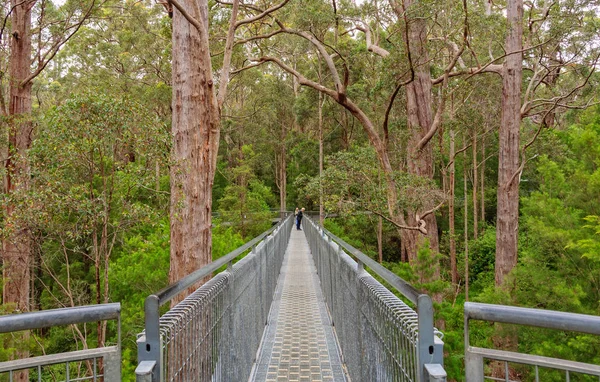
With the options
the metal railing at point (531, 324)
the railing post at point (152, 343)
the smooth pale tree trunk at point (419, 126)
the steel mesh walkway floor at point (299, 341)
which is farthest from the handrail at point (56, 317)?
the smooth pale tree trunk at point (419, 126)

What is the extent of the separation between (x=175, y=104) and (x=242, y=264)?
380cm

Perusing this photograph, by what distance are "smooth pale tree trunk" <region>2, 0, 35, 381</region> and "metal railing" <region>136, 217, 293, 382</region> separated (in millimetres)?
7668

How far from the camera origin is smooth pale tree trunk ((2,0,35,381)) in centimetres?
1027

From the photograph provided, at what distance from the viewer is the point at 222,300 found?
311 cm

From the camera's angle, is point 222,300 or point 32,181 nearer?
point 222,300

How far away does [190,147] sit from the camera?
7023 mm

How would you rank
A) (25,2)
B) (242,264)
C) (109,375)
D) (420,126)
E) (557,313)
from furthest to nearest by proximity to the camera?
(420,126) < (25,2) < (242,264) < (109,375) < (557,313)

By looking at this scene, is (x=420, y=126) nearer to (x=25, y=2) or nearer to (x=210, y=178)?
(x=210, y=178)

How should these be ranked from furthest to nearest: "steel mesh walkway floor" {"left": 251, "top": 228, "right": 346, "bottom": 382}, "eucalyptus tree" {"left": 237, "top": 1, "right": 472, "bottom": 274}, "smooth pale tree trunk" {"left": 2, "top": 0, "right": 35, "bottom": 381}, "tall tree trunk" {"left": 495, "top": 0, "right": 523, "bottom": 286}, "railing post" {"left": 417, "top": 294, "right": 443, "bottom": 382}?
"tall tree trunk" {"left": 495, "top": 0, "right": 523, "bottom": 286} < "eucalyptus tree" {"left": 237, "top": 1, "right": 472, "bottom": 274} < "smooth pale tree trunk" {"left": 2, "top": 0, "right": 35, "bottom": 381} < "steel mesh walkway floor" {"left": 251, "top": 228, "right": 346, "bottom": 382} < "railing post" {"left": 417, "top": 294, "right": 443, "bottom": 382}

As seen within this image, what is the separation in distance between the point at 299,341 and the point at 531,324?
16.2 feet

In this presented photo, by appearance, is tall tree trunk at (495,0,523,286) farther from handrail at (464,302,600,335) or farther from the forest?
handrail at (464,302,600,335)

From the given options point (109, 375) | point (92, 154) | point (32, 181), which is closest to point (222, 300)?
point (109, 375)

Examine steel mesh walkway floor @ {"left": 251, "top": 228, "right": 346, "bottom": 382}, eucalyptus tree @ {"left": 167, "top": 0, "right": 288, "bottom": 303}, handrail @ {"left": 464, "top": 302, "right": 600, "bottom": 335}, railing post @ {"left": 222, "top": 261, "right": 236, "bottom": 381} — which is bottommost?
steel mesh walkway floor @ {"left": 251, "top": 228, "right": 346, "bottom": 382}

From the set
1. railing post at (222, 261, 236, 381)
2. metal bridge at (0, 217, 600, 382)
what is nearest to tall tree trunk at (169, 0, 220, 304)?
metal bridge at (0, 217, 600, 382)
